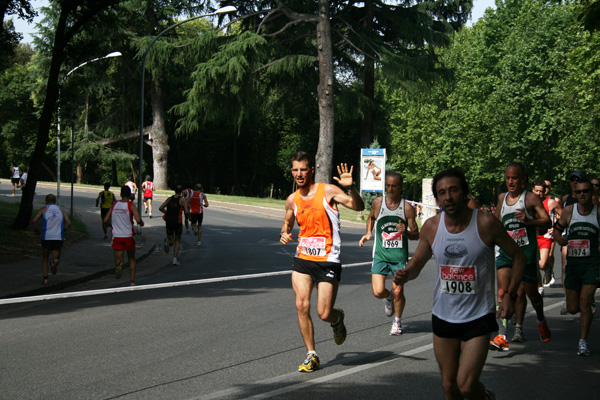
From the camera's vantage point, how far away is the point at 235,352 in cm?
733

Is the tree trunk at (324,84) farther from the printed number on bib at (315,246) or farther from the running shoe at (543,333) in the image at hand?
the printed number on bib at (315,246)

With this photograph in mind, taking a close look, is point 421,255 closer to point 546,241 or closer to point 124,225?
point 546,241

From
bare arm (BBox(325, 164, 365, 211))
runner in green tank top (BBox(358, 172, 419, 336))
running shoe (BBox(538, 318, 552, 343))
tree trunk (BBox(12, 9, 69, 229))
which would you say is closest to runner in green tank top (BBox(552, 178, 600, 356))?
running shoe (BBox(538, 318, 552, 343))

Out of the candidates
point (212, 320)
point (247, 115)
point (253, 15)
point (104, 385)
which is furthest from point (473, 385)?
point (253, 15)

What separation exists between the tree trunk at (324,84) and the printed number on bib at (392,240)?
79.0 ft

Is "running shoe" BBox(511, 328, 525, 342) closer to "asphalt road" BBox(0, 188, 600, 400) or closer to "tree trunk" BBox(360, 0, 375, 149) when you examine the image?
"asphalt road" BBox(0, 188, 600, 400)

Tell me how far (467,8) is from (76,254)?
24.0m

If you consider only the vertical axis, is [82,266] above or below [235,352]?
below

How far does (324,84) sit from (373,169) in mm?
4224

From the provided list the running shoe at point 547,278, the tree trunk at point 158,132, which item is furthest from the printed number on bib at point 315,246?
the tree trunk at point 158,132

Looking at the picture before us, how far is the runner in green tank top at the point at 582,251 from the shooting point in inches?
309

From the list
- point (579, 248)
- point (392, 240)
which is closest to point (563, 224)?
point (579, 248)

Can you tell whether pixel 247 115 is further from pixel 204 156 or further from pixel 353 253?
pixel 204 156

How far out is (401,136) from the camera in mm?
64750
